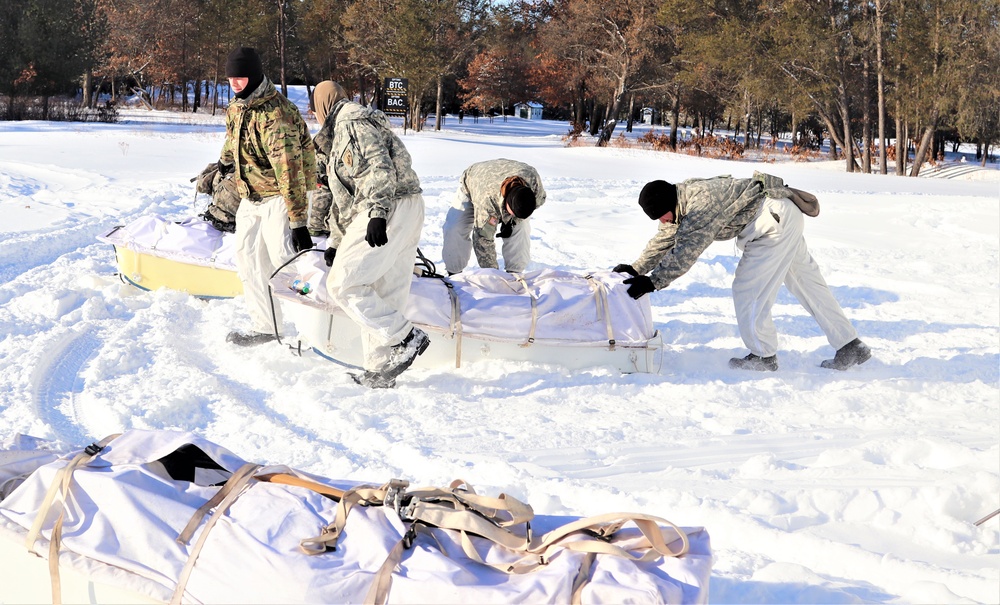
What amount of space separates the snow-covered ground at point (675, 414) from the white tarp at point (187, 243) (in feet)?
1.10

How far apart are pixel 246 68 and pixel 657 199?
111 inches

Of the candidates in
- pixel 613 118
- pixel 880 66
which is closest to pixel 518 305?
pixel 880 66

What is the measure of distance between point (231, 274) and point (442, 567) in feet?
16.8

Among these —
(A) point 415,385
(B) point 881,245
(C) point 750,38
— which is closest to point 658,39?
(C) point 750,38

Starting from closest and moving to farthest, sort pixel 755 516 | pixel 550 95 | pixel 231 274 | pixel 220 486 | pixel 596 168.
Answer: pixel 220 486
pixel 755 516
pixel 231 274
pixel 596 168
pixel 550 95

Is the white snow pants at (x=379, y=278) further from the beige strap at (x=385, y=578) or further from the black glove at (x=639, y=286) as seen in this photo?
the beige strap at (x=385, y=578)

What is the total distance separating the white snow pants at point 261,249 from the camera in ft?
19.3

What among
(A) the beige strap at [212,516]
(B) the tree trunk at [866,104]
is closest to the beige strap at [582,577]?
(A) the beige strap at [212,516]

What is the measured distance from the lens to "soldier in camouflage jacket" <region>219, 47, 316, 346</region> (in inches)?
223

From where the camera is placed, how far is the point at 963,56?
26.3 meters

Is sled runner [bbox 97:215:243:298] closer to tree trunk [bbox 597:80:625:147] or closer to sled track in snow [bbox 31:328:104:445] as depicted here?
sled track in snow [bbox 31:328:104:445]

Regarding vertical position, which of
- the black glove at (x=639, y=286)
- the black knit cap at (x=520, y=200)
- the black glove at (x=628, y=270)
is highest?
the black knit cap at (x=520, y=200)

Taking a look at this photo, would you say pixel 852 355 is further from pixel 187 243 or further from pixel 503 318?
pixel 187 243

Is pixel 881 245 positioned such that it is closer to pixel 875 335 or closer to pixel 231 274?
pixel 875 335
